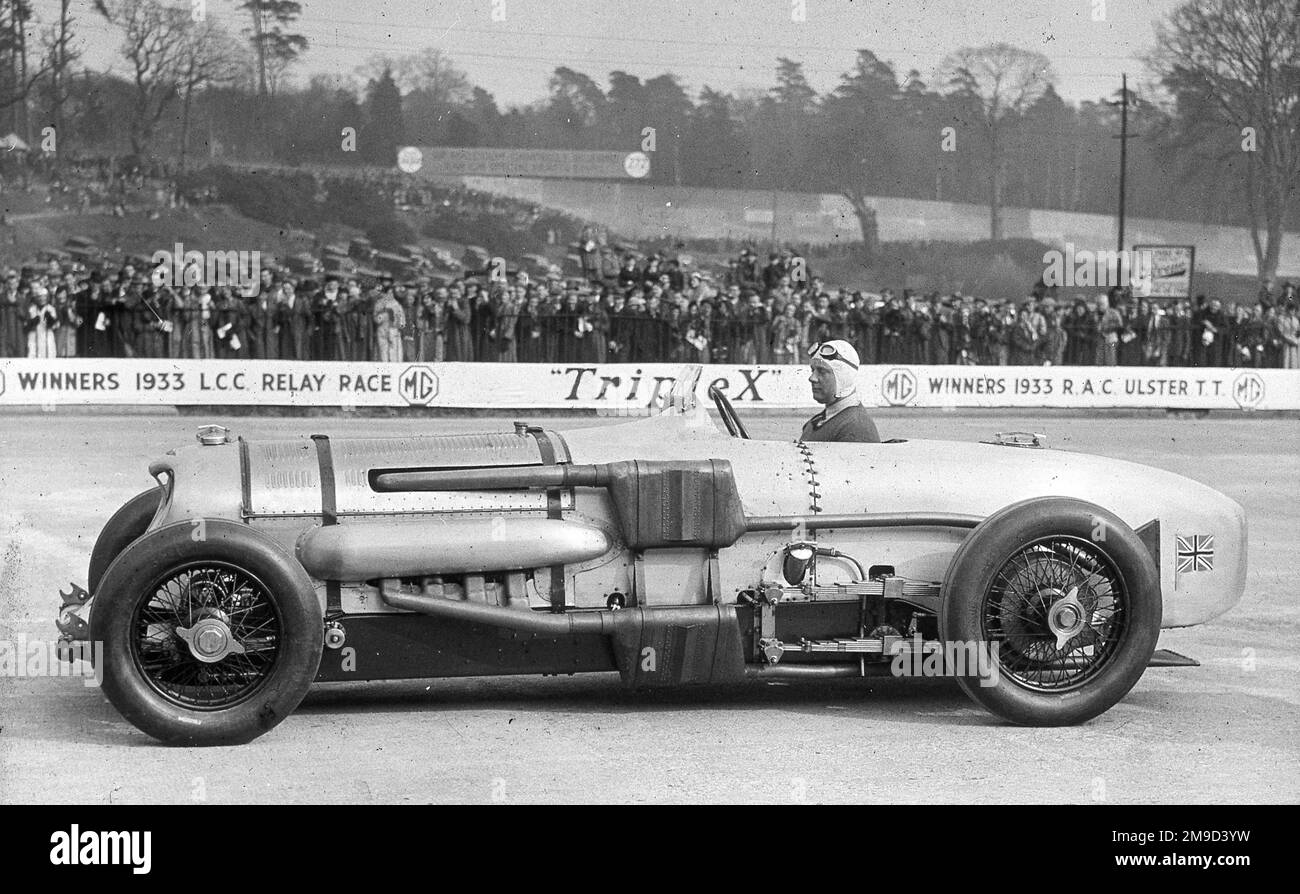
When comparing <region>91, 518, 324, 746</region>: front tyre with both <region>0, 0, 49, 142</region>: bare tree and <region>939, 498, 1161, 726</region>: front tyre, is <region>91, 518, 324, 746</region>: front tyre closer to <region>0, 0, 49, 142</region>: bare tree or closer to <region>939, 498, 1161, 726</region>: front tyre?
<region>939, 498, 1161, 726</region>: front tyre

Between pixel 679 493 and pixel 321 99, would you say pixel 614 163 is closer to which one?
pixel 321 99

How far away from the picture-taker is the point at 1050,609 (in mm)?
6078

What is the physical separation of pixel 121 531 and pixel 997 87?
109ft

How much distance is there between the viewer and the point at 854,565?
6.29m

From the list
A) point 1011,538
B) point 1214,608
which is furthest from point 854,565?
point 1214,608

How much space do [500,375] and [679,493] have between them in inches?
708

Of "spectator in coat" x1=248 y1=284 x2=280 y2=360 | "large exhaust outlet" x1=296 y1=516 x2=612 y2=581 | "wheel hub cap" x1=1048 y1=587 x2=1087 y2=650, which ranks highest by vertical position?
"spectator in coat" x1=248 y1=284 x2=280 y2=360

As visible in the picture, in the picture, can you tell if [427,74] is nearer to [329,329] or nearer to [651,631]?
[329,329]

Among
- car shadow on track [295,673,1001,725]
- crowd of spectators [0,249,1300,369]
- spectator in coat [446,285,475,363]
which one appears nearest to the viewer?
car shadow on track [295,673,1001,725]

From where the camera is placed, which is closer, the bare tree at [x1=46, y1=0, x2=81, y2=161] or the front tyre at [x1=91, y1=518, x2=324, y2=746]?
the front tyre at [x1=91, y1=518, x2=324, y2=746]

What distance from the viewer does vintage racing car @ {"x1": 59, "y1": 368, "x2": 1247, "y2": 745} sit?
5754mm

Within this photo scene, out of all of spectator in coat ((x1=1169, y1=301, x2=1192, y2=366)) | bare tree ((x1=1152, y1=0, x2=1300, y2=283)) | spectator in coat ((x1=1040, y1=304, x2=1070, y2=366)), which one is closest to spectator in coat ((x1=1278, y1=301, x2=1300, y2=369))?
spectator in coat ((x1=1169, y1=301, x2=1192, y2=366))

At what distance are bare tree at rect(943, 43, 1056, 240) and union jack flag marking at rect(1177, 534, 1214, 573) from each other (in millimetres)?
32255

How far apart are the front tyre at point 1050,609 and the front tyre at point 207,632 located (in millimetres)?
2482
